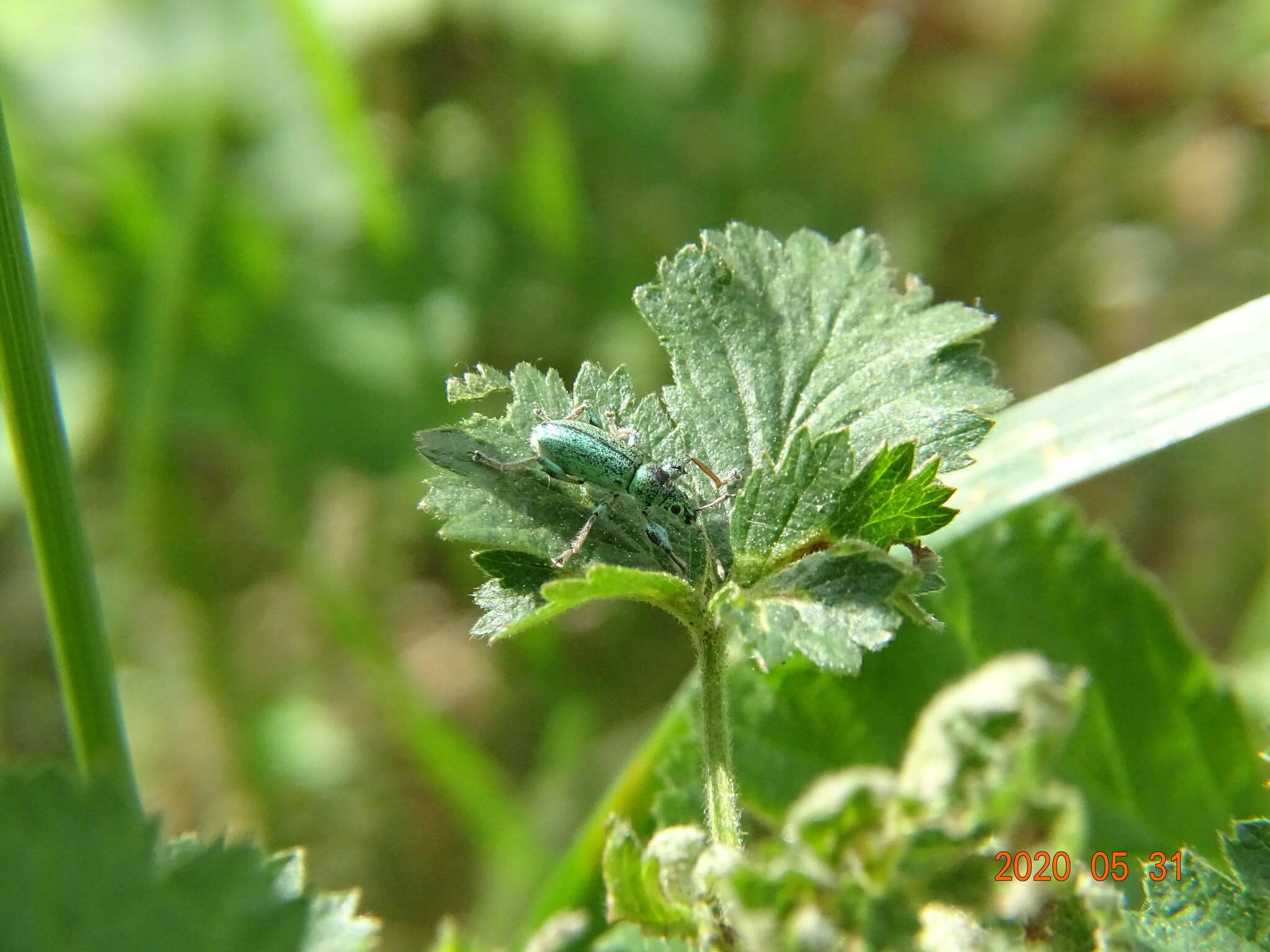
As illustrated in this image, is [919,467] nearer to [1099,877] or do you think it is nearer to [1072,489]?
[1099,877]

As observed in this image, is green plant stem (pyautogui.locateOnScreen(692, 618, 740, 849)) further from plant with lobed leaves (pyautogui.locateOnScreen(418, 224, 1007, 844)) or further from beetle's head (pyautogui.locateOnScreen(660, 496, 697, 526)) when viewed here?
beetle's head (pyautogui.locateOnScreen(660, 496, 697, 526))

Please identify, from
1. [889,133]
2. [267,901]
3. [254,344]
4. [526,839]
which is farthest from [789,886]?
[889,133]

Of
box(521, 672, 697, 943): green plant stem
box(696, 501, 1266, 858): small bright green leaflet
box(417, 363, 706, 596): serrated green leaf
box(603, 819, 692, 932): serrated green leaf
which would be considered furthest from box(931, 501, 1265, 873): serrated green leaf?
box(603, 819, 692, 932): serrated green leaf

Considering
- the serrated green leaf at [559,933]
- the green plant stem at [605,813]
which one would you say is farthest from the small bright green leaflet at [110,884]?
the green plant stem at [605,813]

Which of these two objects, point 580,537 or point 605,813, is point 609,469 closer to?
point 580,537

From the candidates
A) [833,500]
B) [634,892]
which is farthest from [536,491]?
[634,892]
